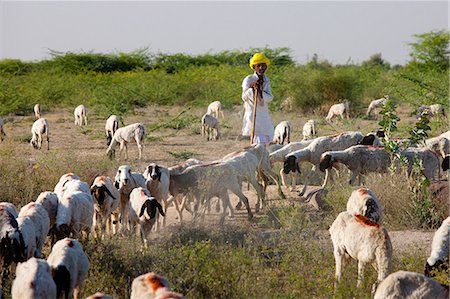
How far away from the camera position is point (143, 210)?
941cm

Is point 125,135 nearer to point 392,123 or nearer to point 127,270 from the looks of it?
point 392,123

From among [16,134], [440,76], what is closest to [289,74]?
[440,76]

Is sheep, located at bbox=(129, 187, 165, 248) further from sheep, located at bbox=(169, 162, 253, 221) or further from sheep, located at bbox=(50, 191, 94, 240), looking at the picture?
sheep, located at bbox=(169, 162, 253, 221)

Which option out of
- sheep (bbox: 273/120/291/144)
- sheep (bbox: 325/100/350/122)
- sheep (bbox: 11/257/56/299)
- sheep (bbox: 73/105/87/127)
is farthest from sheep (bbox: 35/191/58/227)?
sheep (bbox: 73/105/87/127)

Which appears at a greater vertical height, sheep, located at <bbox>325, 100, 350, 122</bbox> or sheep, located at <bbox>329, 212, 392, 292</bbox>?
sheep, located at <bbox>325, 100, 350, 122</bbox>

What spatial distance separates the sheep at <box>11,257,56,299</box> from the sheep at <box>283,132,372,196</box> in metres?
6.90

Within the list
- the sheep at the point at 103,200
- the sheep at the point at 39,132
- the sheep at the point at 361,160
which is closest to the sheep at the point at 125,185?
the sheep at the point at 103,200

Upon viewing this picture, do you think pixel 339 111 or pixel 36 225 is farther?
pixel 339 111

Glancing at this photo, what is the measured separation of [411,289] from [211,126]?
14.7 m

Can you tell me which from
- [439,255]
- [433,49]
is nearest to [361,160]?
[439,255]

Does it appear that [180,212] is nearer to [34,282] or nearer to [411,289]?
[34,282]

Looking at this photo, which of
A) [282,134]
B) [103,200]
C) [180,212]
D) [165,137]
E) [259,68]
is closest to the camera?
[103,200]

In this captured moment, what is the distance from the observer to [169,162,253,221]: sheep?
35.6 feet

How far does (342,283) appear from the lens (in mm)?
7227
